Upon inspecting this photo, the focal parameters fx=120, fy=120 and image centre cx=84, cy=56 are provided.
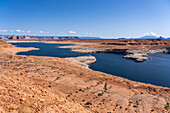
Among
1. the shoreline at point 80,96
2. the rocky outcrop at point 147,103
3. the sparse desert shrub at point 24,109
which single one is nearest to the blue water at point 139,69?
the shoreline at point 80,96

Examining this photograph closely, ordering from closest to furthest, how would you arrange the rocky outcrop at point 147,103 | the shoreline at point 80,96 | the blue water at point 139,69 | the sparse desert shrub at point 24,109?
the sparse desert shrub at point 24,109 → the shoreline at point 80,96 → the rocky outcrop at point 147,103 → the blue water at point 139,69

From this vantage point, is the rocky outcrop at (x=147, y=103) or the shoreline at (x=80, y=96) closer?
the shoreline at (x=80, y=96)

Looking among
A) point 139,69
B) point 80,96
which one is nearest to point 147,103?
point 80,96

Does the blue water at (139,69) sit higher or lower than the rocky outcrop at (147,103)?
lower

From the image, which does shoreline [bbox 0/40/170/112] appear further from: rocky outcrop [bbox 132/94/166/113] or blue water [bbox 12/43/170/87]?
blue water [bbox 12/43/170/87]

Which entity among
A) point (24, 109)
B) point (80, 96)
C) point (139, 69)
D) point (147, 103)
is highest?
point (24, 109)

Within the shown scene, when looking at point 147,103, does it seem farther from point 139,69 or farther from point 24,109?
point 139,69

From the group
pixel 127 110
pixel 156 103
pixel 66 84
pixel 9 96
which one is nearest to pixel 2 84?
pixel 9 96

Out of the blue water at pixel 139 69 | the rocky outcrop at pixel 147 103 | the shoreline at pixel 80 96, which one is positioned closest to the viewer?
the shoreline at pixel 80 96

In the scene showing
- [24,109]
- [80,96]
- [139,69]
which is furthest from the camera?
[139,69]

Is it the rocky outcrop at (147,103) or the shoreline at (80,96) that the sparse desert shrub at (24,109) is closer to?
the shoreline at (80,96)

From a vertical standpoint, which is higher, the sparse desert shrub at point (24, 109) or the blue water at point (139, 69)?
the sparse desert shrub at point (24, 109)

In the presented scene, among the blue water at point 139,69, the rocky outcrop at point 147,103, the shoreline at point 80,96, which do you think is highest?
the shoreline at point 80,96

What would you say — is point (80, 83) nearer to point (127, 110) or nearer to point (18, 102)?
point (127, 110)
